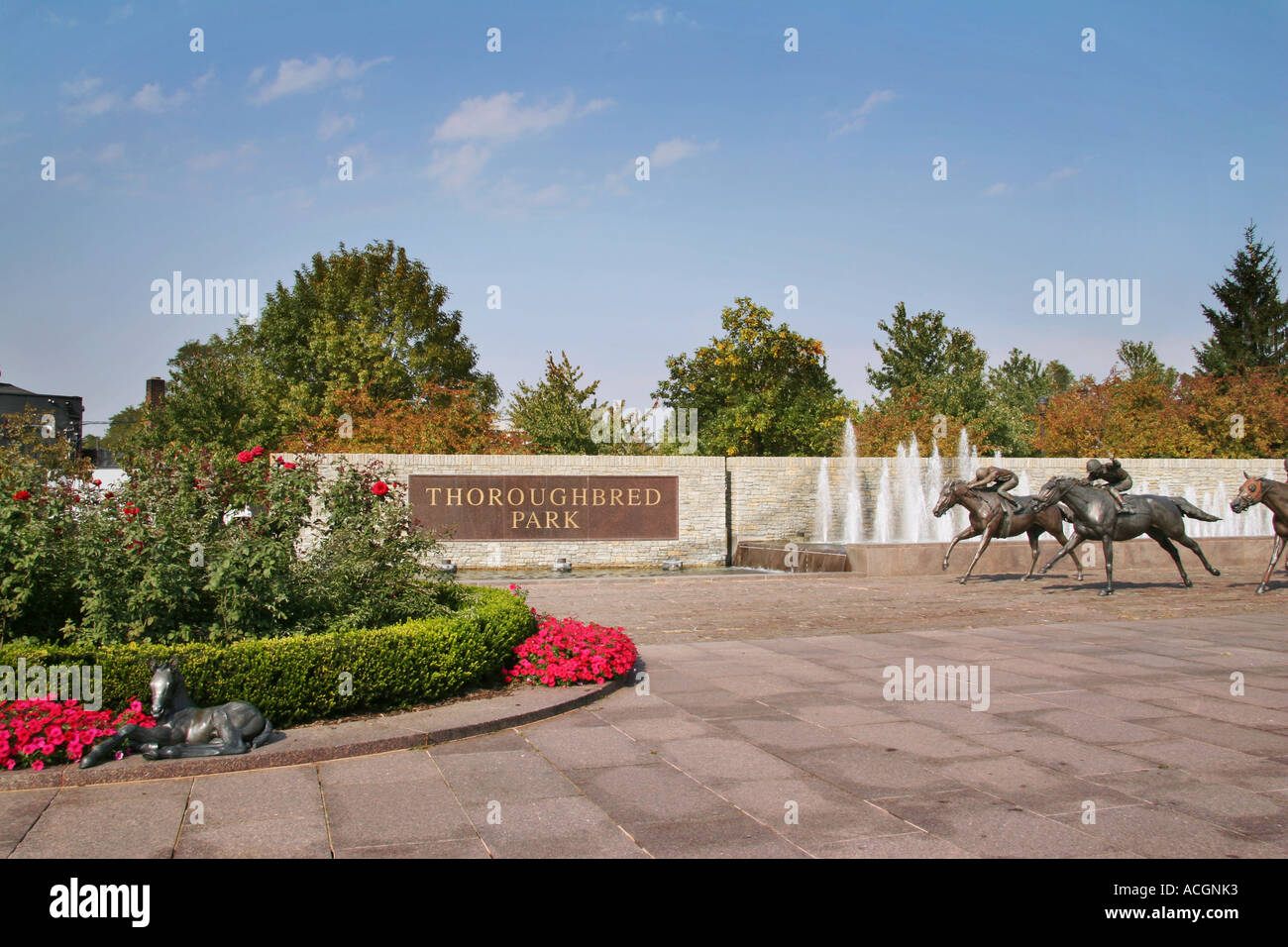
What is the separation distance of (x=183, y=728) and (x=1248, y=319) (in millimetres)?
68669

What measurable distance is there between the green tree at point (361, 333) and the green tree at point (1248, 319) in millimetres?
46728

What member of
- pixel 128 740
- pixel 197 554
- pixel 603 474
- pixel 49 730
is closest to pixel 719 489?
pixel 603 474

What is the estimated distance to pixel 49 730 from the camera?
6.04m

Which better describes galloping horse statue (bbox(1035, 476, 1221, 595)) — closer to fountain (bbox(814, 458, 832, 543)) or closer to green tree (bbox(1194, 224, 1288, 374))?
fountain (bbox(814, 458, 832, 543))

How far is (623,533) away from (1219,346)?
5280 centimetres

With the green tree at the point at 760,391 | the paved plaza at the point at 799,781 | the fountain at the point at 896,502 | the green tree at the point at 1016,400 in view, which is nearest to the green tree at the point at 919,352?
the green tree at the point at 1016,400

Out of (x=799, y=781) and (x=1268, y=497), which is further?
(x=1268, y=497)

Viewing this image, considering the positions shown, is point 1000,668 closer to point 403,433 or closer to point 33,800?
point 33,800

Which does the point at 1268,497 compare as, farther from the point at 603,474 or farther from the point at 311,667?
the point at 311,667

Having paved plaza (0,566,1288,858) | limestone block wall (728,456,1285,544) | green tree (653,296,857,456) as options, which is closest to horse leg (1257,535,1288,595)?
paved plaza (0,566,1288,858)

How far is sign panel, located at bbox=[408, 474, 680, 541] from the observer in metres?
23.3
